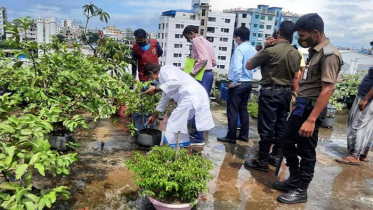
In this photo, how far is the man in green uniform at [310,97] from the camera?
2.73 metres

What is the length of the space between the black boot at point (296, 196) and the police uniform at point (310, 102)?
1cm

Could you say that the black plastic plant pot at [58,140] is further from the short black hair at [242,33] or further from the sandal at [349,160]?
the sandal at [349,160]

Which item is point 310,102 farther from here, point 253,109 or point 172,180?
point 253,109

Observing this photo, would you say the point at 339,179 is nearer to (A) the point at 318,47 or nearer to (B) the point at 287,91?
(B) the point at 287,91

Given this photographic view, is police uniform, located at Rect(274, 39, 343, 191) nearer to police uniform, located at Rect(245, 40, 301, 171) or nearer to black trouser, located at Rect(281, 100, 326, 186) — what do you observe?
black trouser, located at Rect(281, 100, 326, 186)

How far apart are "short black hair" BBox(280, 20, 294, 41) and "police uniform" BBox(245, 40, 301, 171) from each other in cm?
9

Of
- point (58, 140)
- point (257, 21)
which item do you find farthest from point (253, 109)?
point (257, 21)

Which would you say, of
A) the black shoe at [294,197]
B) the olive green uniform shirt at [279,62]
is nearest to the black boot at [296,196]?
the black shoe at [294,197]

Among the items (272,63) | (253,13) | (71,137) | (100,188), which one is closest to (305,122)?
(272,63)

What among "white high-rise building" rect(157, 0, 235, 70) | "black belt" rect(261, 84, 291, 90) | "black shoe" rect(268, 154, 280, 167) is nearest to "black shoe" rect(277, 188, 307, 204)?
"black shoe" rect(268, 154, 280, 167)

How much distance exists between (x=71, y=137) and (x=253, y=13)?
5582 centimetres

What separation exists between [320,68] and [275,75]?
2.60ft

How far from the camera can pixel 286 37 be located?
12.1ft

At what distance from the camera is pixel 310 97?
2.93 meters
